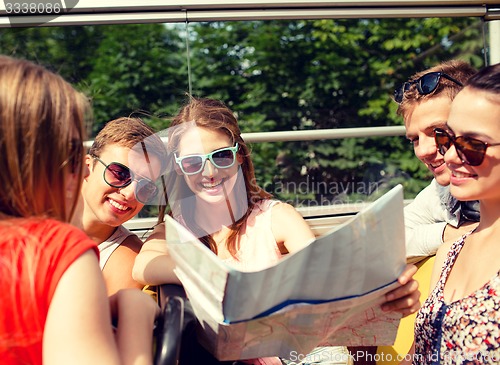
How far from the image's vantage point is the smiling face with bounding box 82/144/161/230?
194cm

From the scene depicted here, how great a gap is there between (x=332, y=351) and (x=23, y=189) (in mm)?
1455

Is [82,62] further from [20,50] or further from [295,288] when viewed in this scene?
[295,288]

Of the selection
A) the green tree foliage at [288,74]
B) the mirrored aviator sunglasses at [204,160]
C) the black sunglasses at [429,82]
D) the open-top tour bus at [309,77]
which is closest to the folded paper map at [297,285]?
the mirrored aviator sunglasses at [204,160]

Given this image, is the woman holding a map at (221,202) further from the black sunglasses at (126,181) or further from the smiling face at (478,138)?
the smiling face at (478,138)

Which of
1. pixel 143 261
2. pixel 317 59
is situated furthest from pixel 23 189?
pixel 317 59

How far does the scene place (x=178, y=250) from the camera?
1.16 meters

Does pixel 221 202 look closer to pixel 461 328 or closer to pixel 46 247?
pixel 461 328

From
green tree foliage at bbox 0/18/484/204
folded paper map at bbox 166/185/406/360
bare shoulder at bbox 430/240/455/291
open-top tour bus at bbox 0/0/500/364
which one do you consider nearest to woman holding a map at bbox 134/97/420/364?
bare shoulder at bbox 430/240/455/291

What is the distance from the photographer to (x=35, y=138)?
0.98m

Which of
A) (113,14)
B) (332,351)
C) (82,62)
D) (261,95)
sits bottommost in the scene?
(332,351)

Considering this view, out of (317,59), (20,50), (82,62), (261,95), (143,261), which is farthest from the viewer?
(317,59)

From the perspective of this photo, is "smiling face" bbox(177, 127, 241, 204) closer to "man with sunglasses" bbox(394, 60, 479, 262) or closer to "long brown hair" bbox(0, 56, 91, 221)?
"man with sunglasses" bbox(394, 60, 479, 262)

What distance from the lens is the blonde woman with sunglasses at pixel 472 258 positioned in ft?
4.28

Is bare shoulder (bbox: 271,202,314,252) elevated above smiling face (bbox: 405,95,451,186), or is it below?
below
